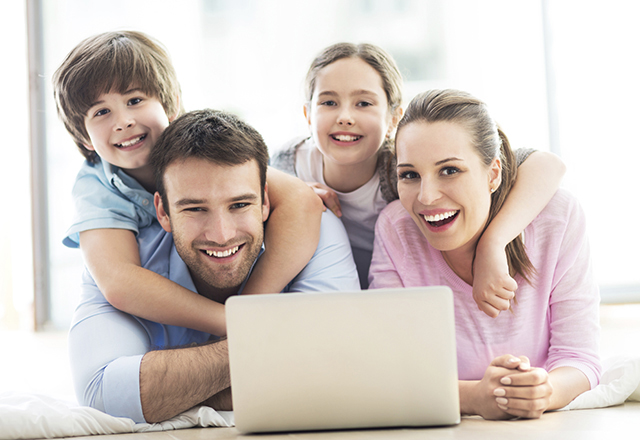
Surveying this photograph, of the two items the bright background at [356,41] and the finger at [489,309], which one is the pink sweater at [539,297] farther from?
the bright background at [356,41]

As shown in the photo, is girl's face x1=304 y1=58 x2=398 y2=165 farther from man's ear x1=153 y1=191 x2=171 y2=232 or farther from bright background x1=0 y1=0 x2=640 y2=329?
bright background x1=0 y1=0 x2=640 y2=329

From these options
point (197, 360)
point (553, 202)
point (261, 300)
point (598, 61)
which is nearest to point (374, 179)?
point (553, 202)

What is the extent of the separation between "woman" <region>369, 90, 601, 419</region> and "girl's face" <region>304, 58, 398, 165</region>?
1.00 ft

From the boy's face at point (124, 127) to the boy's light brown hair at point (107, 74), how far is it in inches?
1.0

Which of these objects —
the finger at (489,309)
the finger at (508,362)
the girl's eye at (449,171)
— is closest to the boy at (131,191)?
the girl's eye at (449,171)

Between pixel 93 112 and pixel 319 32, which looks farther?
pixel 319 32

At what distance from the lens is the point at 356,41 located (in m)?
4.36

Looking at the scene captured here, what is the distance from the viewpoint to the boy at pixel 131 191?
150 centimetres

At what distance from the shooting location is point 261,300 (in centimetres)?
98

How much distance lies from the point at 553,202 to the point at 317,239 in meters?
0.67

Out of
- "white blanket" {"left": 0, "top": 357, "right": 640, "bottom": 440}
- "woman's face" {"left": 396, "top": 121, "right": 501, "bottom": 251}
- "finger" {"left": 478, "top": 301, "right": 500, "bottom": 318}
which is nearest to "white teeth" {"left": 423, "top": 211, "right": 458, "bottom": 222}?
"woman's face" {"left": 396, "top": 121, "right": 501, "bottom": 251}

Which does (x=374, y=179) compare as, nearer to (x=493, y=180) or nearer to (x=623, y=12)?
(x=493, y=180)

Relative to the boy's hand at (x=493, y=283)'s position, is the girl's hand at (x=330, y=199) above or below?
above

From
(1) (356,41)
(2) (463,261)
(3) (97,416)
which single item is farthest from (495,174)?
(1) (356,41)
